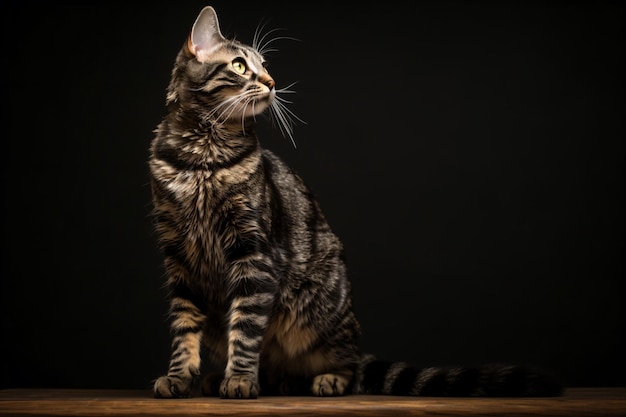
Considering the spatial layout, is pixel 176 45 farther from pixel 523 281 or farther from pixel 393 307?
pixel 523 281

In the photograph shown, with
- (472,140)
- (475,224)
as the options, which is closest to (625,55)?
(472,140)

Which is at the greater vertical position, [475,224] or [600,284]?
[475,224]

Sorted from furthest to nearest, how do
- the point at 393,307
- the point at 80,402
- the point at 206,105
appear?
the point at 393,307, the point at 206,105, the point at 80,402

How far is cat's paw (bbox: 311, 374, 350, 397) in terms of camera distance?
2.27m

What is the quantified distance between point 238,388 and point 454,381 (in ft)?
1.95

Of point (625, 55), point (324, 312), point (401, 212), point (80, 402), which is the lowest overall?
point (80, 402)

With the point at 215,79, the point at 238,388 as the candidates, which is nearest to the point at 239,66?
the point at 215,79

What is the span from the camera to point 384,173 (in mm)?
3129

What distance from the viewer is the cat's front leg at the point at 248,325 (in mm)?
2129

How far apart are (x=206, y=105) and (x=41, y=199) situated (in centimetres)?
116

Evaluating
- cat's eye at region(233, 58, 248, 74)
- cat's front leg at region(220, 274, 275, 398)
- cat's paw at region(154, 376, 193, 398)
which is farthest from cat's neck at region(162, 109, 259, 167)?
cat's paw at region(154, 376, 193, 398)

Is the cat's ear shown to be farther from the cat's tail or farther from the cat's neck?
the cat's tail

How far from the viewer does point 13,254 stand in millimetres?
3090

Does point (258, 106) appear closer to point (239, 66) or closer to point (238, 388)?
point (239, 66)
